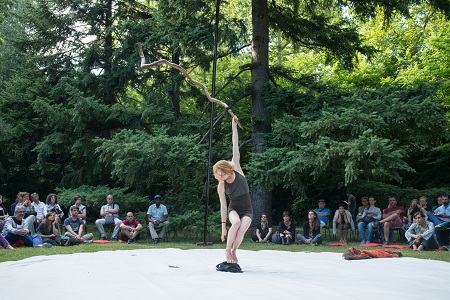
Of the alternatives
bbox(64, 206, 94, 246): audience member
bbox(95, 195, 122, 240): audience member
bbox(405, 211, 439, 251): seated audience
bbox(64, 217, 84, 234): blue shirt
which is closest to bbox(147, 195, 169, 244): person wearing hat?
bbox(95, 195, 122, 240): audience member

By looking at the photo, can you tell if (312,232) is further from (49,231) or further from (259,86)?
(49,231)

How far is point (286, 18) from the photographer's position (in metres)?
15.5

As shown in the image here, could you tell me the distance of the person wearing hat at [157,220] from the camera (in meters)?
12.5

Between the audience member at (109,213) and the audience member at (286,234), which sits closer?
the audience member at (286,234)

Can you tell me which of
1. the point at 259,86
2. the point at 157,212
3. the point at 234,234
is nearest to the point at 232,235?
the point at 234,234

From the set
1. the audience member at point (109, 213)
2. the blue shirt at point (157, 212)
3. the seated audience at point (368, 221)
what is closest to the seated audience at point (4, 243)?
the audience member at point (109, 213)

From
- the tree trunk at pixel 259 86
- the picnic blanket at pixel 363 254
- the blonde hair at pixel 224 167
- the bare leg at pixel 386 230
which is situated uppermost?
the tree trunk at pixel 259 86

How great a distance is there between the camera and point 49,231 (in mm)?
11125

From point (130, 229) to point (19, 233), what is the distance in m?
2.68

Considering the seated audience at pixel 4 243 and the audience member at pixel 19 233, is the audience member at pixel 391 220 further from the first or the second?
the seated audience at pixel 4 243

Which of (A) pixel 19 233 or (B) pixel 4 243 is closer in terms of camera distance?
(B) pixel 4 243

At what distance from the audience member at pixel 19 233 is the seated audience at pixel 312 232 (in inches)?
216

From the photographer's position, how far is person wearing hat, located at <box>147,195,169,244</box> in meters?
12.5

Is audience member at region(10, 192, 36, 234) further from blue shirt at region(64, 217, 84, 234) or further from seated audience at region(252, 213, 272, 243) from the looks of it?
seated audience at region(252, 213, 272, 243)
